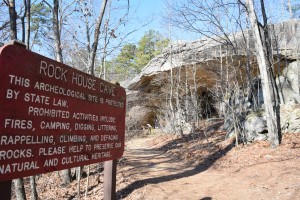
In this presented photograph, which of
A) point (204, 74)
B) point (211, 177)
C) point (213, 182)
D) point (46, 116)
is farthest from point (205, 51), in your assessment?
point (46, 116)

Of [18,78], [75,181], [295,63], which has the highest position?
[295,63]

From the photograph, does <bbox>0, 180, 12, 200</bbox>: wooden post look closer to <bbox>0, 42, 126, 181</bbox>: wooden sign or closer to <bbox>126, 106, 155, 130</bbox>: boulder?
<bbox>0, 42, 126, 181</bbox>: wooden sign

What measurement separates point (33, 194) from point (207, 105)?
67.2 ft

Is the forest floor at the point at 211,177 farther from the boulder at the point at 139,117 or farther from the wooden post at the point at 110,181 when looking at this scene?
the boulder at the point at 139,117

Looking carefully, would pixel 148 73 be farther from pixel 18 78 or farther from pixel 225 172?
pixel 18 78

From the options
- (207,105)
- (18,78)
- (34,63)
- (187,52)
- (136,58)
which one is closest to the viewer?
(18,78)

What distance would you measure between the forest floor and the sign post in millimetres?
3529

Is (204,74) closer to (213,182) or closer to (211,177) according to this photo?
(211,177)

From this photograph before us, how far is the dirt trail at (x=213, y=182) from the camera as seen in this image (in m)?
5.68

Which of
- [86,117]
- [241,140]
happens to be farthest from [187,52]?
[86,117]

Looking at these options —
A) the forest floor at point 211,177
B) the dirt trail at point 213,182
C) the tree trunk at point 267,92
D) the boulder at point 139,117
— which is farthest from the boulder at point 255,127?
the boulder at point 139,117

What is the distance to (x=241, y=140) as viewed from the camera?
11.6 meters

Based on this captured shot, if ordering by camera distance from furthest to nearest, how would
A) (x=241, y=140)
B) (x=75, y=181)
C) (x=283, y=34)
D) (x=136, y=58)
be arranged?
1. (x=136, y=58)
2. (x=283, y=34)
3. (x=241, y=140)
4. (x=75, y=181)

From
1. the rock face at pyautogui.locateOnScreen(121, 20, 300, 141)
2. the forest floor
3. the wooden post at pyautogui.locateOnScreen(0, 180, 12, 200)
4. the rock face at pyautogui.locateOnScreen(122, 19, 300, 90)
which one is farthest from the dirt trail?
the rock face at pyautogui.locateOnScreen(122, 19, 300, 90)
